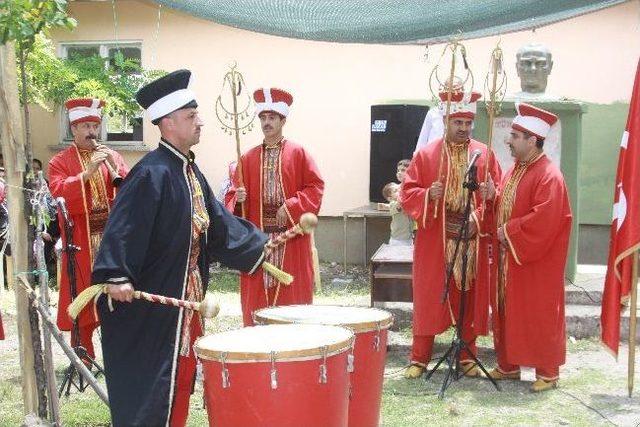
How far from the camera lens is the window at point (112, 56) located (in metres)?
12.6

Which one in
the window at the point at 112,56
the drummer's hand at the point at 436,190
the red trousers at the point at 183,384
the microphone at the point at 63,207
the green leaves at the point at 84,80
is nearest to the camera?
the red trousers at the point at 183,384

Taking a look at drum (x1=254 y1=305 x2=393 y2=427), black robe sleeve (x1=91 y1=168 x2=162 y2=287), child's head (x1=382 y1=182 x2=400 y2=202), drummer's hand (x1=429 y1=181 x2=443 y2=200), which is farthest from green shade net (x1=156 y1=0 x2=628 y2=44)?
child's head (x1=382 y1=182 x2=400 y2=202)

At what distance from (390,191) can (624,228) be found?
563cm

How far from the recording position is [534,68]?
817cm

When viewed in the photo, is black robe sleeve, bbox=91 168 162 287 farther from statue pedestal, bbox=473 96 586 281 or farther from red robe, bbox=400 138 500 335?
statue pedestal, bbox=473 96 586 281

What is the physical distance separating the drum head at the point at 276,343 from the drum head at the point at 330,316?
26 centimetres

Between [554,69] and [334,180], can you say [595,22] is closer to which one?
[554,69]

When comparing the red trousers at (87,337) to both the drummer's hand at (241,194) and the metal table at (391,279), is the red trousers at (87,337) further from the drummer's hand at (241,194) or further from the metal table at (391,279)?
the metal table at (391,279)

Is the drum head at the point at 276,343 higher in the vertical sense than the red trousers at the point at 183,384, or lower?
higher

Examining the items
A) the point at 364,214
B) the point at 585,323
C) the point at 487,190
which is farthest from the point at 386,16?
the point at 364,214

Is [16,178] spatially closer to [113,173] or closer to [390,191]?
[113,173]

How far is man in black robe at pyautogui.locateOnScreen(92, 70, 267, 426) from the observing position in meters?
3.89

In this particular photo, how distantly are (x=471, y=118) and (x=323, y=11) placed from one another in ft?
5.10

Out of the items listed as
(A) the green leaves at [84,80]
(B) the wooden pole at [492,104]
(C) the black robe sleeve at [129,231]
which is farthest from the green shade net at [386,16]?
(A) the green leaves at [84,80]
